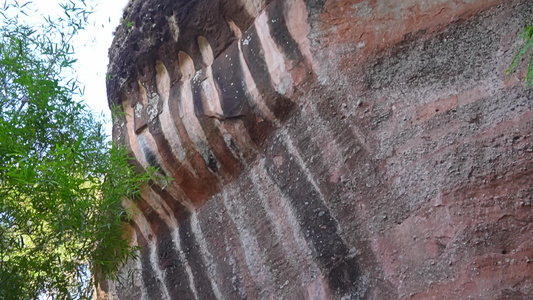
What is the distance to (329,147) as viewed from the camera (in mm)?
3609

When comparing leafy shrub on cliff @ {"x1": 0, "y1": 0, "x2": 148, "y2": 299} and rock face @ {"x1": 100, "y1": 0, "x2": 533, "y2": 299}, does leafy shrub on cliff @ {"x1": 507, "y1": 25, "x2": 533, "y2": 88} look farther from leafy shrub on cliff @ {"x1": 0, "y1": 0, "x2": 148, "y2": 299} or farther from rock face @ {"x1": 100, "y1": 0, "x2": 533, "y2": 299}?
leafy shrub on cliff @ {"x1": 0, "y1": 0, "x2": 148, "y2": 299}

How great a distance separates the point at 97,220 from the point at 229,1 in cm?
204

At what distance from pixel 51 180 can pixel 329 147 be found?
193 centimetres

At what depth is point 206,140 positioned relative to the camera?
4.40 meters

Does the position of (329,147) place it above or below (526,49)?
above

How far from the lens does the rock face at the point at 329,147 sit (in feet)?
9.48

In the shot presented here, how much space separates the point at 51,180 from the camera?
3760mm

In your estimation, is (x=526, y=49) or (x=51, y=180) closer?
(x=526, y=49)

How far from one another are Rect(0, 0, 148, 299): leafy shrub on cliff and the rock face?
45 cm

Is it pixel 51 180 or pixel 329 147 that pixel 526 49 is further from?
pixel 51 180

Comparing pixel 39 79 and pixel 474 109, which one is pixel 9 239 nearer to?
pixel 39 79

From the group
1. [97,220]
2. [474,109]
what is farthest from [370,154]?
[97,220]

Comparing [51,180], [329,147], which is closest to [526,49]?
[329,147]

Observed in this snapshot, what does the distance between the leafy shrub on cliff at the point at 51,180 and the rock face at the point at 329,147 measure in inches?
17.6
